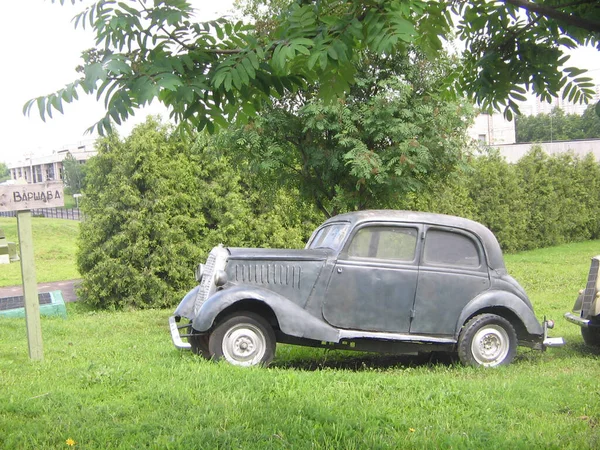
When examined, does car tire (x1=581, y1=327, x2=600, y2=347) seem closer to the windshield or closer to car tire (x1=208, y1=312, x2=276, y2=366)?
the windshield

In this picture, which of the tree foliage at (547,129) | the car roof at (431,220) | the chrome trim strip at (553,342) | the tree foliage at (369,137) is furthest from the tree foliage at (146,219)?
the tree foliage at (547,129)

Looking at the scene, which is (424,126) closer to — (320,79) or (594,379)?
(594,379)

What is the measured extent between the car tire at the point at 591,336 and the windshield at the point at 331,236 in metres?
3.41

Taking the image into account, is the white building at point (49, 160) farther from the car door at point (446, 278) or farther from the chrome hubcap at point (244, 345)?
the car door at point (446, 278)

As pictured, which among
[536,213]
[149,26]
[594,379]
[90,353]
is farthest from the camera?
[536,213]

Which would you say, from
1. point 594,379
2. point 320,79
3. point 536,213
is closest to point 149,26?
point 320,79

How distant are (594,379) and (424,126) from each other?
4.73m

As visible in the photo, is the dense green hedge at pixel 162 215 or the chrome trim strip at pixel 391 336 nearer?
the chrome trim strip at pixel 391 336

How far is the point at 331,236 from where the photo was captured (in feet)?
25.2

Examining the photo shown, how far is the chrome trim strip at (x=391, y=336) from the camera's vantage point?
698cm

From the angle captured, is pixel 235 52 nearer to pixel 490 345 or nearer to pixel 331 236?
pixel 331 236

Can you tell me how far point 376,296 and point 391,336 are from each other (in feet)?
1.48

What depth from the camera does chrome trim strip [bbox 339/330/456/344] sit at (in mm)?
6978

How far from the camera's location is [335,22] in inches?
123
